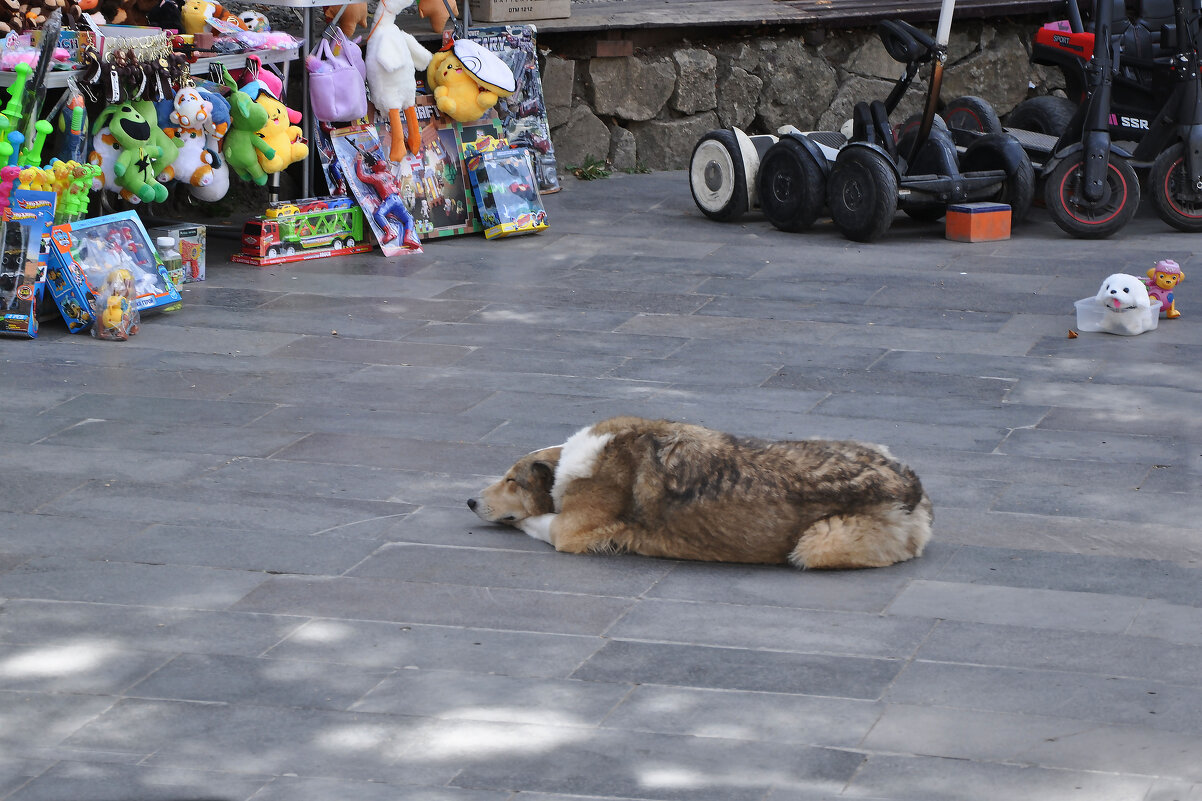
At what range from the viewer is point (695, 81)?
43.9 ft

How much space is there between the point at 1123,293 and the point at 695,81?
585 centimetres

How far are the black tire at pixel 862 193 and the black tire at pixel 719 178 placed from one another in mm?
702

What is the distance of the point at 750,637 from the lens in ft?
15.9

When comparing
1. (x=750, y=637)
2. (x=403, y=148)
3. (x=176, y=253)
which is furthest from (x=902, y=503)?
(x=403, y=148)

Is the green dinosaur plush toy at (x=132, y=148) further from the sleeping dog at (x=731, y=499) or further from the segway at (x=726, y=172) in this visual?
the sleeping dog at (x=731, y=499)

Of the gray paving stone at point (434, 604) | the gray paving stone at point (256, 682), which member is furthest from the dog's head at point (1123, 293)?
the gray paving stone at point (256, 682)

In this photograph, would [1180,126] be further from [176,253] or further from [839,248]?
[176,253]

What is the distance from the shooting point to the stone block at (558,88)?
41.7 ft

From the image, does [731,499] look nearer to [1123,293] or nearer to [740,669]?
[740,669]

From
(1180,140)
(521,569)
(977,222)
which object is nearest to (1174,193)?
(1180,140)

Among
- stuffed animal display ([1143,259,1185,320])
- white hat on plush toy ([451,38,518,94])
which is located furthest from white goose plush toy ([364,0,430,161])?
stuffed animal display ([1143,259,1185,320])

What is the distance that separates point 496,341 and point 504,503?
276cm

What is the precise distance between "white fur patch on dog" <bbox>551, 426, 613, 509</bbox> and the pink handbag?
17.1ft

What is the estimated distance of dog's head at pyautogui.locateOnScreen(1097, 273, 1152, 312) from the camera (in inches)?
325
